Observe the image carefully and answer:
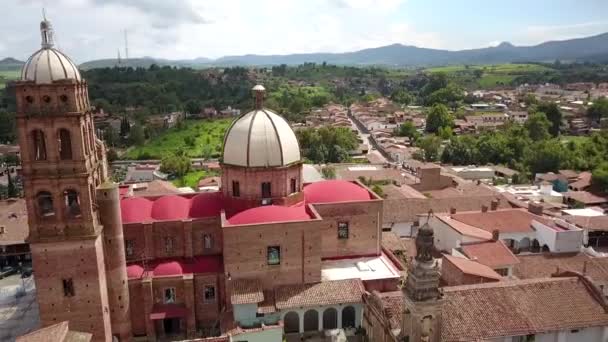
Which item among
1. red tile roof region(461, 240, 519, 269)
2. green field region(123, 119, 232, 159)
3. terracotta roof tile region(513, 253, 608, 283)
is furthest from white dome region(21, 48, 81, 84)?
green field region(123, 119, 232, 159)

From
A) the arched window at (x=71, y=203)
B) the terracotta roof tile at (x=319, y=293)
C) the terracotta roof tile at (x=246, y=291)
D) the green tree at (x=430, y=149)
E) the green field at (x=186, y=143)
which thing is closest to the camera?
the arched window at (x=71, y=203)

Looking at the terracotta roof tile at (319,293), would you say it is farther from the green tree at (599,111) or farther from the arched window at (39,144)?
the green tree at (599,111)

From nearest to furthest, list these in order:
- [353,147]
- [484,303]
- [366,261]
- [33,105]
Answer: [33,105] < [484,303] < [366,261] < [353,147]

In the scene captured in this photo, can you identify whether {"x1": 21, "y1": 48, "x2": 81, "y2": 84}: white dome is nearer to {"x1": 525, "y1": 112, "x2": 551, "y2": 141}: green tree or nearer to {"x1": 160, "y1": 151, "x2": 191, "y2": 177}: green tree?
{"x1": 160, "y1": 151, "x2": 191, "y2": 177}: green tree

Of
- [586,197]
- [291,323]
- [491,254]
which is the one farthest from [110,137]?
[491,254]

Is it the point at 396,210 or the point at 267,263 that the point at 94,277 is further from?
the point at 396,210

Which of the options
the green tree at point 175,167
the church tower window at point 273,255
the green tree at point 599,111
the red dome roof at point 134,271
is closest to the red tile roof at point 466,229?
the church tower window at point 273,255

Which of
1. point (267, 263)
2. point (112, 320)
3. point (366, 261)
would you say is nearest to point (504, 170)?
point (366, 261)
